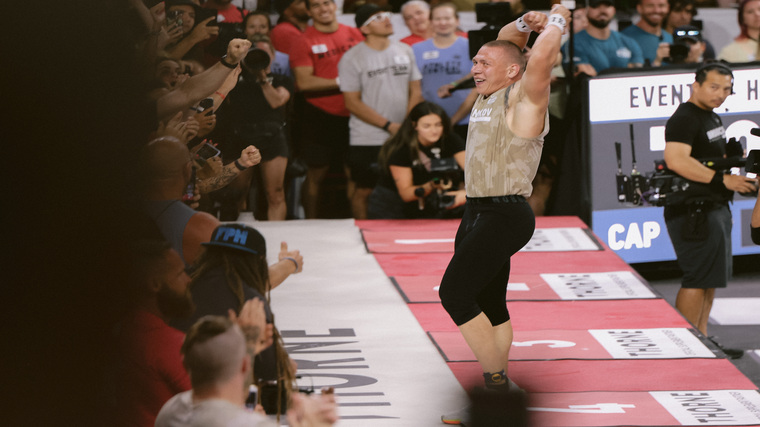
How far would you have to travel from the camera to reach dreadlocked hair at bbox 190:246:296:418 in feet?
8.61

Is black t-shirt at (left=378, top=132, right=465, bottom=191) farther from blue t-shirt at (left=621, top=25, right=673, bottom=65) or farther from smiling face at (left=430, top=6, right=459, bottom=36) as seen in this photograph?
blue t-shirt at (left=621, top=25, right=673, bottom=65)

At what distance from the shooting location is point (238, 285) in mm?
2619

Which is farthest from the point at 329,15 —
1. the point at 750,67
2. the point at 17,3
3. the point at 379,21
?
the point at 17,3

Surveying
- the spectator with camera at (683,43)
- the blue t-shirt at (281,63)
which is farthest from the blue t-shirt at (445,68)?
the spectator with camera at (683,43)

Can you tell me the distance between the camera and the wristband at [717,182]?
555 centimetres

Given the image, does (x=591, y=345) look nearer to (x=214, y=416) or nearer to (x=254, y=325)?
(x=254, y=325)

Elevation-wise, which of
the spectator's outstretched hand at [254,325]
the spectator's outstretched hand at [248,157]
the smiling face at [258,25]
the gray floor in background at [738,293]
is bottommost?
the gray floor in background at [738,293]

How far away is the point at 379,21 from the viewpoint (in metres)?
6.97

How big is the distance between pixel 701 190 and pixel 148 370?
382 centimetres

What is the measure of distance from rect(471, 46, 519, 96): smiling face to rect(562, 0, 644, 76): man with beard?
391cm

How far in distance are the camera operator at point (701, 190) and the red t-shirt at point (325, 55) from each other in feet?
8.10

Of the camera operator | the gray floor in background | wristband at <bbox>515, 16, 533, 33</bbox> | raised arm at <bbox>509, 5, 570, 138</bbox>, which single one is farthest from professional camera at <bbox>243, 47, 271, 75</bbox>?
the gray floor in background

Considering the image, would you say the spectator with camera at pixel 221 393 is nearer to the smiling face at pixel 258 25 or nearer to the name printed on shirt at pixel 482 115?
the name printed on shirt at pixel 482 115

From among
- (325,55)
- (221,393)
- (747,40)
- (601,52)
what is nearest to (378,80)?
(325,55)
